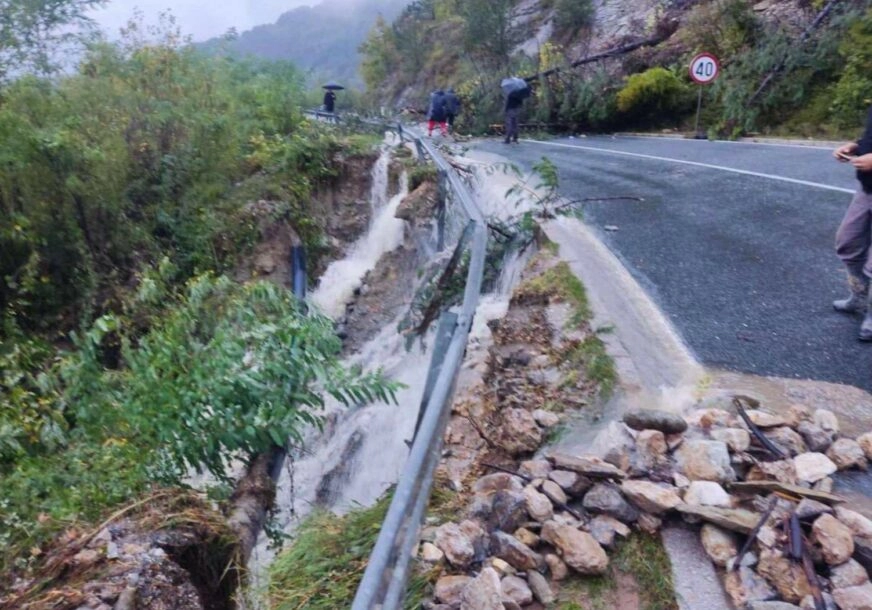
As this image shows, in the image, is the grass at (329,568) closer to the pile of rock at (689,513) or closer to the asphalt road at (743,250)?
the pile of rock at (689,513)

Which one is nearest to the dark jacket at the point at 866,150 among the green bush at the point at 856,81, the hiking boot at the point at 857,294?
Result: the hiking boot at the point at 857,294

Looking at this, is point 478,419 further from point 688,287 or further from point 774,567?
point 688,287

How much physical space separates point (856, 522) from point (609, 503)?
886mm

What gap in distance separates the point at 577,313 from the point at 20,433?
438 centimetres

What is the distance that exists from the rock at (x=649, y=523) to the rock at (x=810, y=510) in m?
0.51

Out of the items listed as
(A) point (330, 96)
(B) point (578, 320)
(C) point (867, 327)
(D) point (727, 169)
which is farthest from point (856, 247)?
(A) point (330, 96)

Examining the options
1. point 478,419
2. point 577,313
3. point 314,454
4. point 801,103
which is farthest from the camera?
point 801,103

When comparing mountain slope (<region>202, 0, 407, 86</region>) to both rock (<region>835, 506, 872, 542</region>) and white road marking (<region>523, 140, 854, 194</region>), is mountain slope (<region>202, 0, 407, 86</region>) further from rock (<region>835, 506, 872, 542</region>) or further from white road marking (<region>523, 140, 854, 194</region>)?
rock (<region>835, 506, 872, 542</region>)

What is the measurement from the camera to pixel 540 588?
2574mm

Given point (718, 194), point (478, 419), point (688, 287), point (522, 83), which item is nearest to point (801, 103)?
point (522, 83)

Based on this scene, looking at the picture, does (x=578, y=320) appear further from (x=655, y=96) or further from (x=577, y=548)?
(x=655, y=96)

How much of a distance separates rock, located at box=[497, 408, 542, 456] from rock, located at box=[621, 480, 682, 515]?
78 centimetres

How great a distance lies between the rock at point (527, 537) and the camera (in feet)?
9.06

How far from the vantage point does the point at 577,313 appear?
16.1 ft
